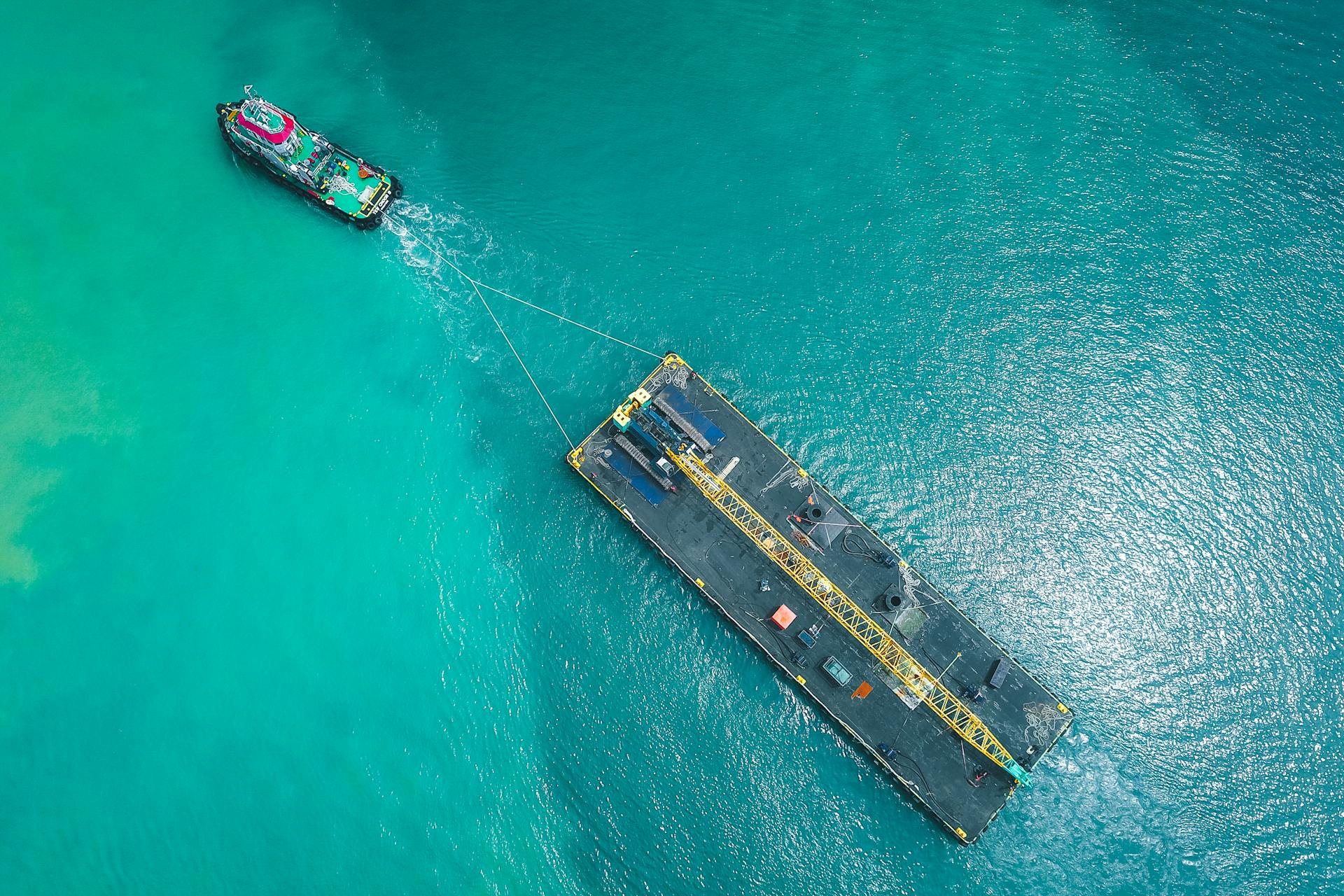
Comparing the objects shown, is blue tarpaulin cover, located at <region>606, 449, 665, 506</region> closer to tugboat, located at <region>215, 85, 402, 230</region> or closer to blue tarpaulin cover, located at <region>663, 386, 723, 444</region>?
blue tarpaulin cover, located at <region>663, 386, 723, 444</region>

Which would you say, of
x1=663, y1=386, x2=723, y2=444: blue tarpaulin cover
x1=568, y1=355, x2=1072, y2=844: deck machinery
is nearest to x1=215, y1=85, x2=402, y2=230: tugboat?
x1=568, y1=355, x2=1072, y2=844: deck machinery

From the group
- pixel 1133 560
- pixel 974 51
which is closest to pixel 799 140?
pixel 974 51

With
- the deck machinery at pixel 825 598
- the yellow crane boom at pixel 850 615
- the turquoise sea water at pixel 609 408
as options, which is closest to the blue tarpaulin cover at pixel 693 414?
the deck machinery at pixel 825 598

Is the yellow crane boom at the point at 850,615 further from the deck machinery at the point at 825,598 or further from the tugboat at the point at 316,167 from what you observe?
the tugboat at the point at 316,167

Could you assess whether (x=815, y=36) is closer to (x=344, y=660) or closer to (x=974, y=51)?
(x=974, y=51)

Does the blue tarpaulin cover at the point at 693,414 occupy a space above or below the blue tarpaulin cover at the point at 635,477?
above

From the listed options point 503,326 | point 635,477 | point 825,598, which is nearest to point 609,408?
point 635,477
